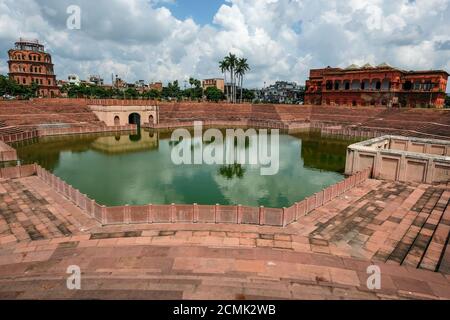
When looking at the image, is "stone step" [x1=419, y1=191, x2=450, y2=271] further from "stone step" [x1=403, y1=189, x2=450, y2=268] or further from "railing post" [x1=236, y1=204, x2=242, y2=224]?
"railing post" [x1=236, y1=204, x2=242, y2=224]

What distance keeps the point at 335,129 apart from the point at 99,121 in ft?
175

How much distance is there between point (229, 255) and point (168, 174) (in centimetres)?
1931

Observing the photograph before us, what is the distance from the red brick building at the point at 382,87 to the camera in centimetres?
7956

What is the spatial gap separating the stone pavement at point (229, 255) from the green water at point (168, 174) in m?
6.22

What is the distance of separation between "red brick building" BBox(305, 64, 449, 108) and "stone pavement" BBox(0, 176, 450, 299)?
71906 millimetres

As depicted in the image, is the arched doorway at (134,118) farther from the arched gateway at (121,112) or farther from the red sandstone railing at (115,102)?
the red sandstone railing at (115,102)

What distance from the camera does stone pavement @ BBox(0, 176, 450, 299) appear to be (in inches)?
Answer: 471

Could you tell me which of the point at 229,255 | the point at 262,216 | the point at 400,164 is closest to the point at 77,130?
the point at 262,216

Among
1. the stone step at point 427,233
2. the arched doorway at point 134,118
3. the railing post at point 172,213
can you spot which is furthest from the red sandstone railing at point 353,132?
the railing post at point 172,213

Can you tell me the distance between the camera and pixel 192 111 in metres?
89.4

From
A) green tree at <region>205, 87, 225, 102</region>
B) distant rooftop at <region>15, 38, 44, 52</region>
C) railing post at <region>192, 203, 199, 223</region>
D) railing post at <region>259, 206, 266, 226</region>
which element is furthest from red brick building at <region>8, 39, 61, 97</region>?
railing post at <region>259, 206, 266, 226</region>

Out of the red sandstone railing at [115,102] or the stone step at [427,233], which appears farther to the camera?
the red sandstone railing at [115,102]
